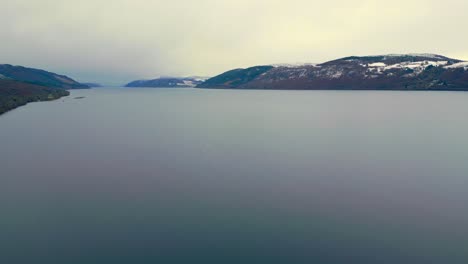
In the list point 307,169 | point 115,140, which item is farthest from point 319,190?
point 115,140

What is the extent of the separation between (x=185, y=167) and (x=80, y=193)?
13.9 metres

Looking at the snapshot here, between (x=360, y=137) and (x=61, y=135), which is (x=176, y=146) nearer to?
(x=61, y=135)

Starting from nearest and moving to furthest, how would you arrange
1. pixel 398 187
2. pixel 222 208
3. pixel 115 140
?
pixel 222 208, pixel 398 187, pixel 115 140

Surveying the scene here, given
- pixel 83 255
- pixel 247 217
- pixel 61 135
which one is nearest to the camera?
pixel 83 255

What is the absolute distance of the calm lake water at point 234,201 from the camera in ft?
70.7

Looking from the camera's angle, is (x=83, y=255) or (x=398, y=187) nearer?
(x=83, y=255)

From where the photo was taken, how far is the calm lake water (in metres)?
21.5

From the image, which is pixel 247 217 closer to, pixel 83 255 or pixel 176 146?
pixel 83 255

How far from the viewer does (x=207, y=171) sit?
131 feet

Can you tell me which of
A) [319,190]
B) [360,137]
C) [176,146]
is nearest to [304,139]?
[360,137]

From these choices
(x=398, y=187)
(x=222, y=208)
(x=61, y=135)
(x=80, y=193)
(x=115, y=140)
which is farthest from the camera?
(x=61, y=135)

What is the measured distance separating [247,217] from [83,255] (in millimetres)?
12940

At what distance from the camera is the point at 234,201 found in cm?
2978

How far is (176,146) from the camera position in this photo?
56.0m
